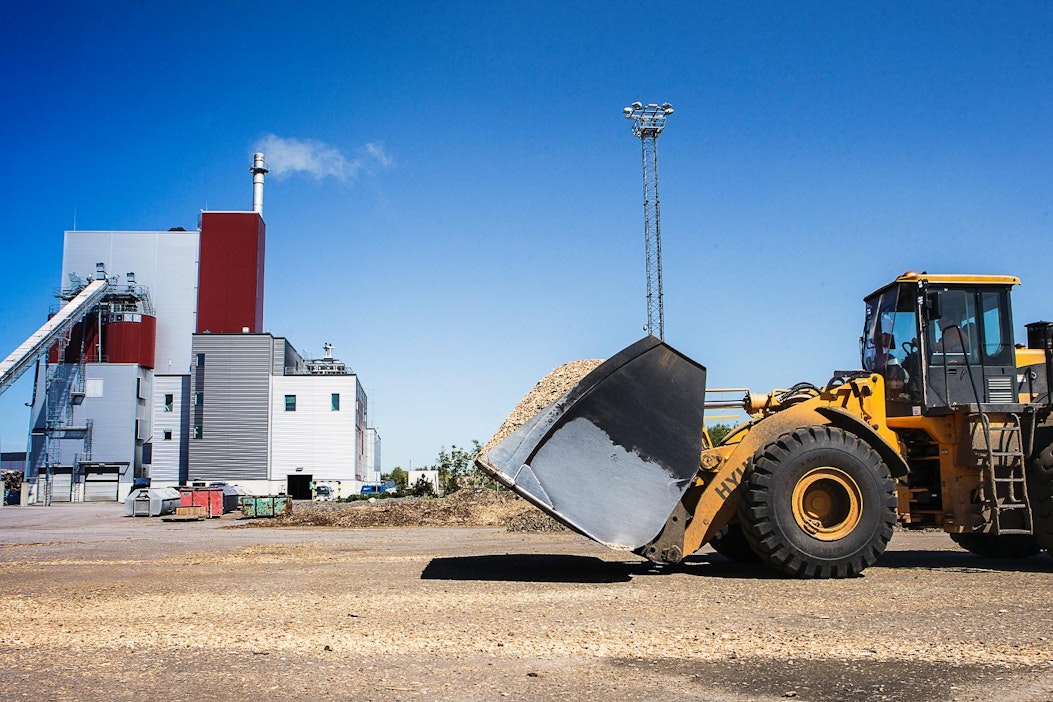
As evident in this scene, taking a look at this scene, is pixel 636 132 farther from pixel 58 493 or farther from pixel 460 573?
pixel 58 493

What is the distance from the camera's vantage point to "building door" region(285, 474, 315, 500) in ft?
188

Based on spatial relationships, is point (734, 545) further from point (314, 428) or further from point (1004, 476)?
point (314, 428)

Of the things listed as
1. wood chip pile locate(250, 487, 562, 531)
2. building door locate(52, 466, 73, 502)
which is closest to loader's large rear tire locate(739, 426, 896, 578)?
wood chip pile locate(250, 487, 562, 531)

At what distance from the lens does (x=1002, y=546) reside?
37.7 ft

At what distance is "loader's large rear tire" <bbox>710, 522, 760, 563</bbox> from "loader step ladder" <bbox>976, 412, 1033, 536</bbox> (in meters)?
2.88

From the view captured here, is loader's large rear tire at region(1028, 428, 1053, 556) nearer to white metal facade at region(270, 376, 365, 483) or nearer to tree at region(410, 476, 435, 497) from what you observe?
tree at region(410, 476, 435, 497)

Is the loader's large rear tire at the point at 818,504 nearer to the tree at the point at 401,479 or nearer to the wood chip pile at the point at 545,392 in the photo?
the wood chip pile at the point at 545,392

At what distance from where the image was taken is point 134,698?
4.69 metres

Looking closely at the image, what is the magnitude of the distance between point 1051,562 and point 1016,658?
696 centimetres

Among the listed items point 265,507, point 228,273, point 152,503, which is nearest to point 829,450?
point 265,507

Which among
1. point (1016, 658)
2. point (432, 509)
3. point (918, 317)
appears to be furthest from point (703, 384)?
point (432, 509)

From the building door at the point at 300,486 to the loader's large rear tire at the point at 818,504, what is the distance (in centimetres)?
5174

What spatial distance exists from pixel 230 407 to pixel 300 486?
7.19 m

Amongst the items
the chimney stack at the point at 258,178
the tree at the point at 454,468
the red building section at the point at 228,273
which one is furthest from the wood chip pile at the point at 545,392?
the chimney stack at the point at 258,178
